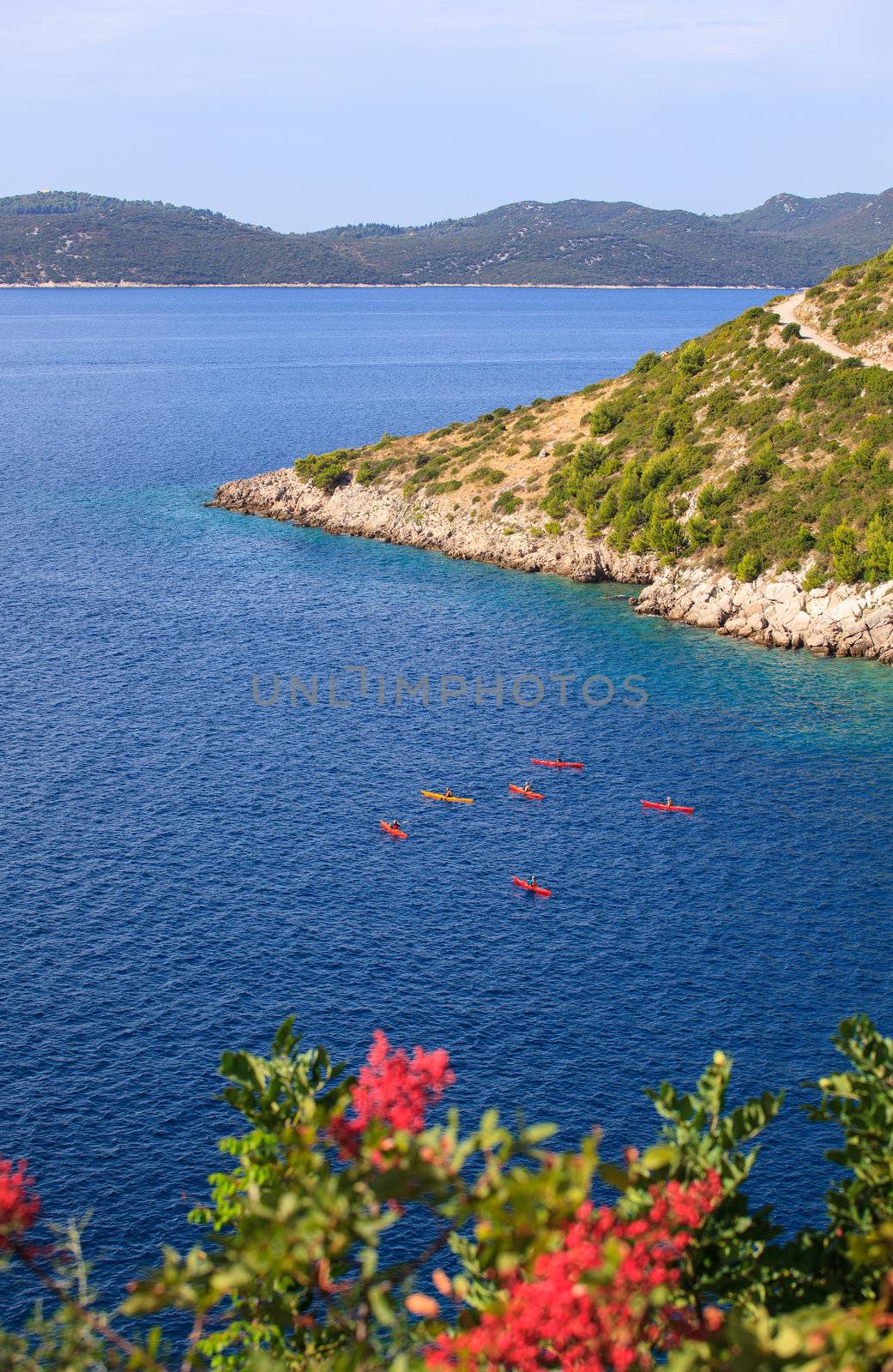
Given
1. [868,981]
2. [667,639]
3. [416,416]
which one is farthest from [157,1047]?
[416,416]

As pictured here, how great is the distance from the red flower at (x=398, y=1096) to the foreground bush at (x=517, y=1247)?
37 millimetres

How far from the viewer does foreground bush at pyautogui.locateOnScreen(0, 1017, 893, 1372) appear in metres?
15.1

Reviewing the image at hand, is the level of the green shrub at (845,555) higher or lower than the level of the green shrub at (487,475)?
lower

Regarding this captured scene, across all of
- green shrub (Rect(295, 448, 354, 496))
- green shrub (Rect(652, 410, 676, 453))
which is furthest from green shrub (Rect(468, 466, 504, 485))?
green shrub (Rect(295, 448, 354, 496))

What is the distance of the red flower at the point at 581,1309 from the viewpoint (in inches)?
581

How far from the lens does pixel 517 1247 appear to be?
1592cm

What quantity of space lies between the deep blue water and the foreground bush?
1937 cm

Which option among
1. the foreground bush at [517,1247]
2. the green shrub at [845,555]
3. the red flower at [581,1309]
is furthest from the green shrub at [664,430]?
the red flower at [581,1309]

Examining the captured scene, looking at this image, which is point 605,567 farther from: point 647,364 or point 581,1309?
point 581,1309

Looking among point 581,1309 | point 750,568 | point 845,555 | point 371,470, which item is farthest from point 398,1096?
point 371,470

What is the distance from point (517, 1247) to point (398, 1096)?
276 cm

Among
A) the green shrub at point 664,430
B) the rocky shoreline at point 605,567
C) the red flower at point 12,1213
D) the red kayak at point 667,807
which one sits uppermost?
the green shrub at point 664,430

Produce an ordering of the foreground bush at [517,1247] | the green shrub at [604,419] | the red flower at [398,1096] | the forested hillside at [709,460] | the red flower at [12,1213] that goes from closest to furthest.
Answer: the foreground bush at [517,1247], the red flower at [12,1213], the red flower at [398,1096], the forested hillside at [709,460], the green shrub at [604,419]

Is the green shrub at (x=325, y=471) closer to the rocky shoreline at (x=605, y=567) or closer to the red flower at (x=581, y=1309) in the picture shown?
the rocky shoreline at (x=605, y=567)
